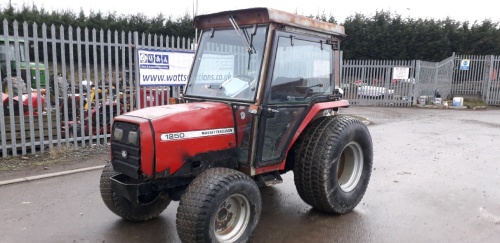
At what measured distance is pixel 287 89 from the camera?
3988 mm

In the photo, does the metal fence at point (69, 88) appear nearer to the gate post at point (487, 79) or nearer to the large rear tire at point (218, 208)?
the large rear tire at point (218, 208)

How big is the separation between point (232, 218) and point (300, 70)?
5.66 feet

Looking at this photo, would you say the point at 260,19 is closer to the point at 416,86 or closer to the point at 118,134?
the point at 118,134

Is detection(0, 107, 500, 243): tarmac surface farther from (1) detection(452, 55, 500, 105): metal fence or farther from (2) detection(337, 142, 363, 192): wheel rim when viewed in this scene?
(1) detection(452, 55, 500, 105): metal fence

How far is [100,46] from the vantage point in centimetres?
730

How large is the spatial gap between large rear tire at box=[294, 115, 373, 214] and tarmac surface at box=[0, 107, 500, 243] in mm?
195

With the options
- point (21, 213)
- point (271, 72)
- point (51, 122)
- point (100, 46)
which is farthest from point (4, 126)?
point (271, 72)

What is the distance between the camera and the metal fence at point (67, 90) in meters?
6.48

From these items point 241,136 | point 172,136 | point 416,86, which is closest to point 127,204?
point 172,136

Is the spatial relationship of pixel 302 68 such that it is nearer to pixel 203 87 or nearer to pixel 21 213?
pixel 203 87

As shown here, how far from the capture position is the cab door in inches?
148

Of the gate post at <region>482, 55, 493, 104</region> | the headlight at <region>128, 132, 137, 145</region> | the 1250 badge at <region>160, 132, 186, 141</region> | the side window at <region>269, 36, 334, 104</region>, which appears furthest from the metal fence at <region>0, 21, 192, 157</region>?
the gate post at <region>482, 55, 493, 104</region>

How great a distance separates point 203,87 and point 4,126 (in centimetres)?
428

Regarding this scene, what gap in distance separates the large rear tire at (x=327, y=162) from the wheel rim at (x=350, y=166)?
4cm
